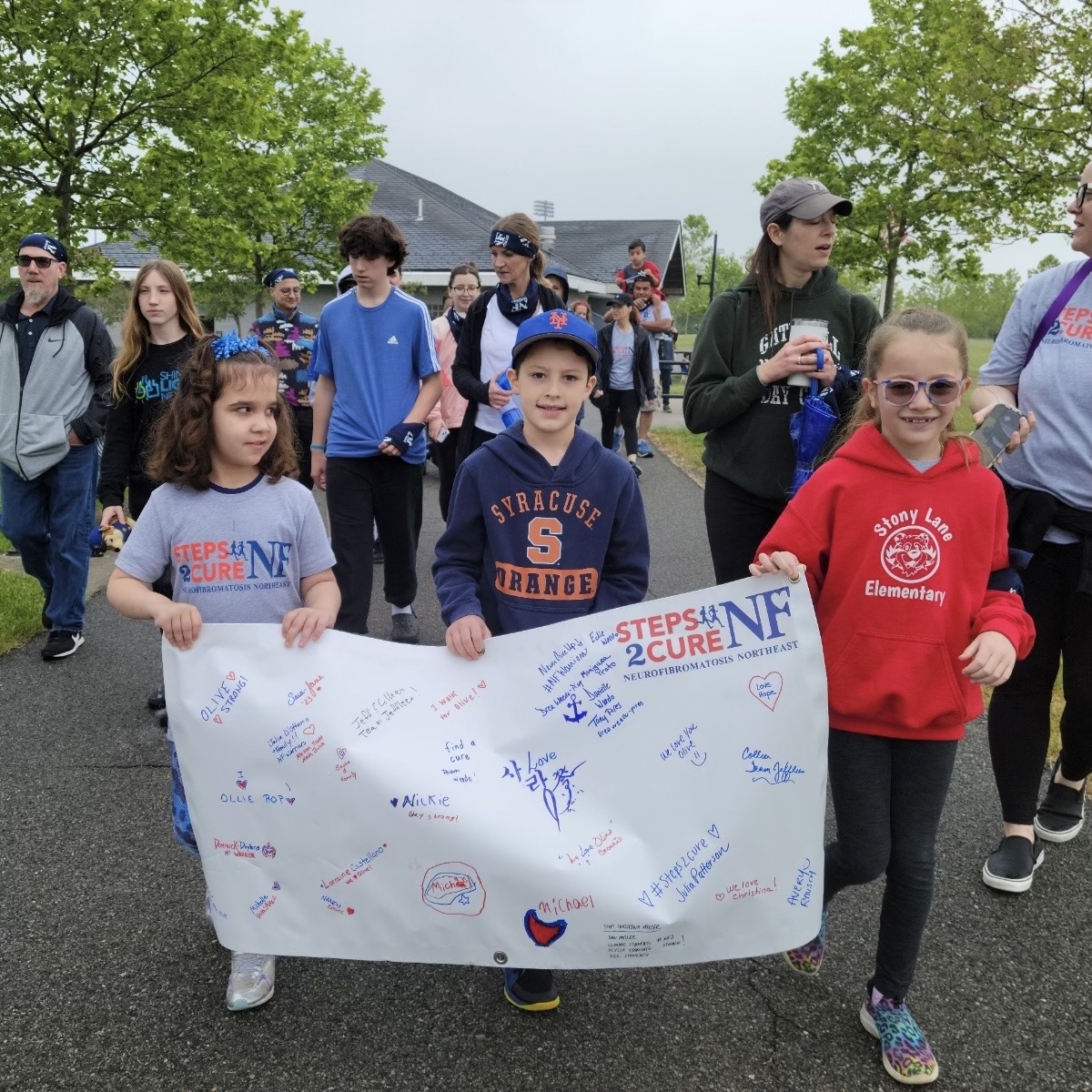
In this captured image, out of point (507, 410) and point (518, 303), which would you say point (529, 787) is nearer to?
point (507, 410)

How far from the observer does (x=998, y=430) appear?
9.30ft

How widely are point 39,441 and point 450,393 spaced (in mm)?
3254

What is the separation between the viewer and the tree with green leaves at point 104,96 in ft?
37.3

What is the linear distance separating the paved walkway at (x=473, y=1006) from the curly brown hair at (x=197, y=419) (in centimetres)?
139

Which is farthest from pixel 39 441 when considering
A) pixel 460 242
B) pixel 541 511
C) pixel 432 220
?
pixel 432 220

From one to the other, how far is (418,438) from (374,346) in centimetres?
50

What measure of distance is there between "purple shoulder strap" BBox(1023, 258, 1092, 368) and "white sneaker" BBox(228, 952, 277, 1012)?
9.74ft

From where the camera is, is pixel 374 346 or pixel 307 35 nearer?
pixel 374 346

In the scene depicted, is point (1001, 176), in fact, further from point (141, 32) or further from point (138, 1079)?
point (138, 1079)

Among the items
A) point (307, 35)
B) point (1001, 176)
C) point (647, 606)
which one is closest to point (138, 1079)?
point (647, 606)

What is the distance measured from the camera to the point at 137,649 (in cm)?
560

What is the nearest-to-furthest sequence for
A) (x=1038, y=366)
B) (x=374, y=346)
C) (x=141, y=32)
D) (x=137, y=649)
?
(x=1038, y=366) → (x=374, y=346) → (x=137, y=649) → (x=141, y=32)

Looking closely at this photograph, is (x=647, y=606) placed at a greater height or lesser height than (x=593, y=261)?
lesser
